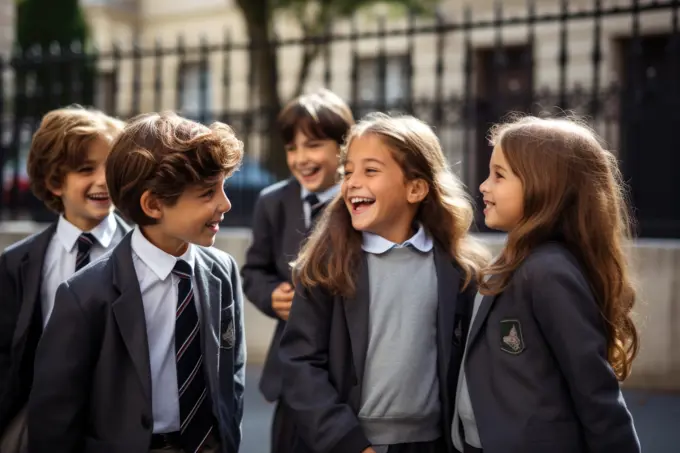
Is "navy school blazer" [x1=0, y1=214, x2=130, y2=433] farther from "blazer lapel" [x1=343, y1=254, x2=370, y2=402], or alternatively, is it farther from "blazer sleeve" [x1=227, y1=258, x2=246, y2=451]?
"blazer lapel" [x1=343, y1=254, x2=370, y2=402]

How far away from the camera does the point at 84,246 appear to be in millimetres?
2957

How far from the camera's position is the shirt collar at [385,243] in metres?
2.59

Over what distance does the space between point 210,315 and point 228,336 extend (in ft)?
0.49

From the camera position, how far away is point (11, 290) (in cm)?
285

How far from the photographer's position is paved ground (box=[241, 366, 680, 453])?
14.8 feet

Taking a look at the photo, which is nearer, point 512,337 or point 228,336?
point 512,337

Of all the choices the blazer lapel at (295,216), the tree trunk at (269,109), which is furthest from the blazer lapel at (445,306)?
the tree trunk at (269,109)

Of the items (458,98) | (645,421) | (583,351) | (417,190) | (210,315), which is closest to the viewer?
(583,351)

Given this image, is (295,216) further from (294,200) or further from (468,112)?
(468,112)

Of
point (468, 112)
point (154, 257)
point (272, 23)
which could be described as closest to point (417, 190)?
point (154, 257)

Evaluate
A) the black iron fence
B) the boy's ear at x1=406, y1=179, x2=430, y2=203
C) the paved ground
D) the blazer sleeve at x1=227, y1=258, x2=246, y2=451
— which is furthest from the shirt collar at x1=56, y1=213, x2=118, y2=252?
the black iron fence

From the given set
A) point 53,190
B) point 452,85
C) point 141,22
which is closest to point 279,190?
point 53,190

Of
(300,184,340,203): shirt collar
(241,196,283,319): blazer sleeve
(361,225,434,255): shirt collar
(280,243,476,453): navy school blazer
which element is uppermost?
(300,184,340,203): shirt collar

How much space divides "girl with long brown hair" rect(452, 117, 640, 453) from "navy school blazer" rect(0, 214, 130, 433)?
1448 millimetres
